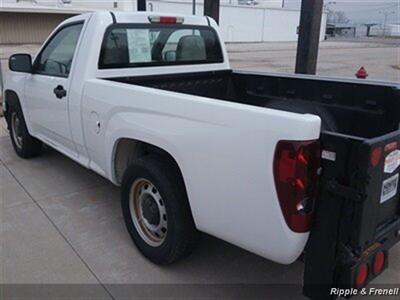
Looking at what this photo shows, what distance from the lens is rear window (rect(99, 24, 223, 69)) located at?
12.3ft

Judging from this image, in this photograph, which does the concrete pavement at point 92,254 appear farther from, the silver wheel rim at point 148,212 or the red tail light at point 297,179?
the red tail light at point 297,179

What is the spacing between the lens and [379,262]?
233 centimetres

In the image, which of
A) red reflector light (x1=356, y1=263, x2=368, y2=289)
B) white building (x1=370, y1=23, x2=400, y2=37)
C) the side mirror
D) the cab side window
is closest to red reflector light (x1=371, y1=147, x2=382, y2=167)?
red reflector light (x1=356, y1=263, x2=368, y2=289)

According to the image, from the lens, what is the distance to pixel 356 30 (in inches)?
3723

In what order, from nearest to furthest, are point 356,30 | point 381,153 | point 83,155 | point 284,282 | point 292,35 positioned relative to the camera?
point 381,153 < point 284,282 < point 83,155 < point 292,35 < point 356,30

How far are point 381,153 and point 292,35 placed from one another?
198 feet

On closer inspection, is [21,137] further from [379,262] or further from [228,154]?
[379,262]

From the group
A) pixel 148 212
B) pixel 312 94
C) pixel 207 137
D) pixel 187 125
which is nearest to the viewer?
pixel 207 137

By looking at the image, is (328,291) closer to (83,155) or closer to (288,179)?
(288,179)

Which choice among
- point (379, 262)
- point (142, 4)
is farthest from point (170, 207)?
point (142, 4)

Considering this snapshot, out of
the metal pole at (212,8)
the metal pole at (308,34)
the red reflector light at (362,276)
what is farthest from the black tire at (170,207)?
the metal pole at (212,8)

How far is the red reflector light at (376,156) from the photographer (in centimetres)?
196

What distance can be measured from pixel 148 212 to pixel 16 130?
328 cm

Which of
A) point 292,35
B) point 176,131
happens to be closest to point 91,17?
point 176,131
